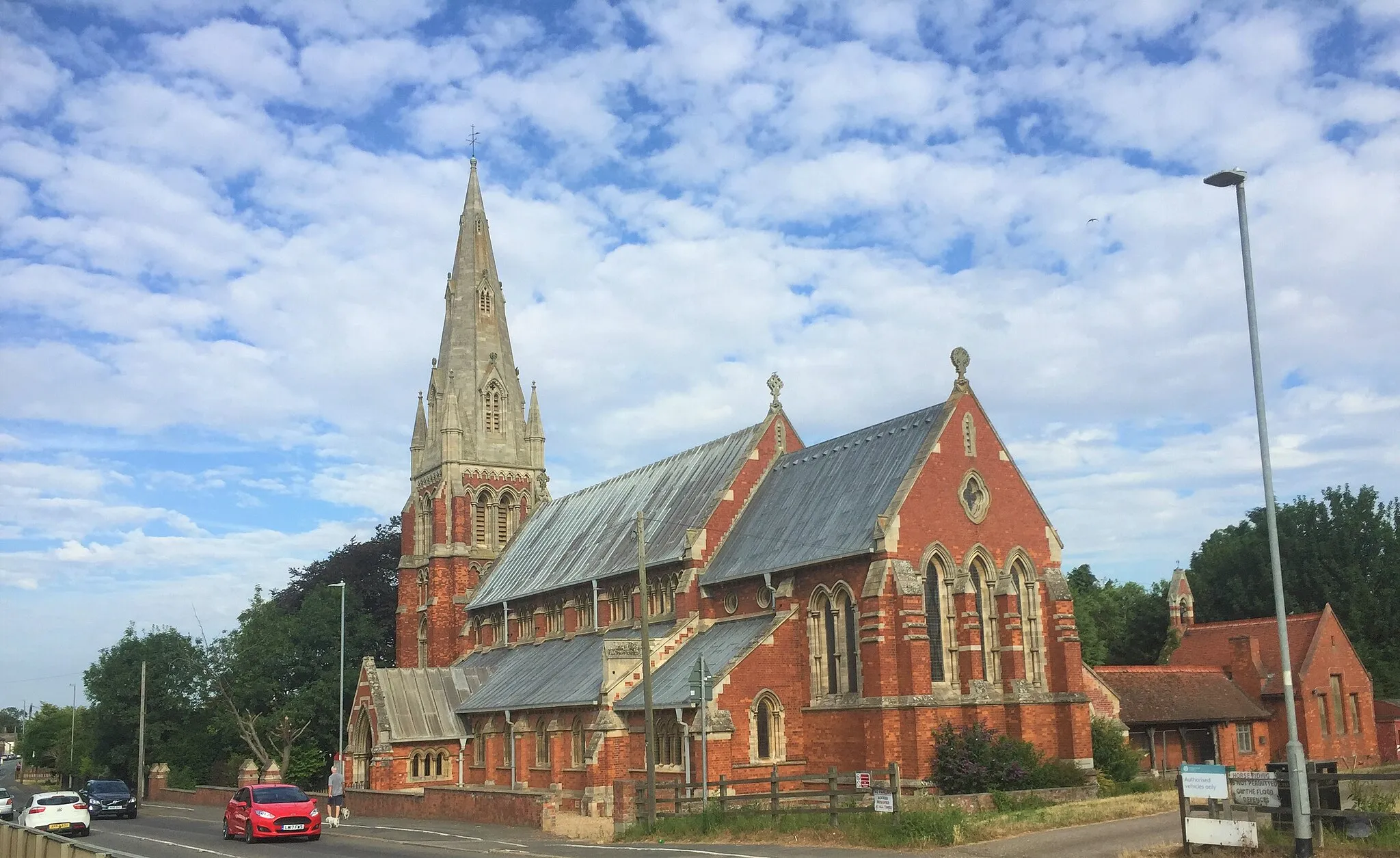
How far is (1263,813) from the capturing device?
68.1ft

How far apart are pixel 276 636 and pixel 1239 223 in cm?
5792

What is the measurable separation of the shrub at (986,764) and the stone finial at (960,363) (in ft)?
34.5

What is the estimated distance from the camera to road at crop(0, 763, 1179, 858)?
24422 millimetres

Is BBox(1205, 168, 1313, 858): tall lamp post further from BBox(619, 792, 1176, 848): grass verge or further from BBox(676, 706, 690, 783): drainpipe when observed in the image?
BBox(676, 706, 690, 783): drainpipe

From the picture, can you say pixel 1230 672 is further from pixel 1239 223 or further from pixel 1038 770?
pixel 1239 223

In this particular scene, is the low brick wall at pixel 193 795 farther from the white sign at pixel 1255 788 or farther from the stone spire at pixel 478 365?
the white sign at pixel 1255 788

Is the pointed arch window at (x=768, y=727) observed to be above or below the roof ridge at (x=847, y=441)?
below

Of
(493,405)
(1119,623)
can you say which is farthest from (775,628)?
(1119,623)

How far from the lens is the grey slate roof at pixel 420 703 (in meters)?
49.5

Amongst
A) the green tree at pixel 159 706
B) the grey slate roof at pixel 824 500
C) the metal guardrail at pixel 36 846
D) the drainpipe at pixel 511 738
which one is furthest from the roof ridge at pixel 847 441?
the green tree at pixel 159 706

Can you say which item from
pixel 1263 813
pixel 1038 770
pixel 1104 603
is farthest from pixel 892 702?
pixel 1104 603

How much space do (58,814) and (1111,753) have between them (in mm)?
32142

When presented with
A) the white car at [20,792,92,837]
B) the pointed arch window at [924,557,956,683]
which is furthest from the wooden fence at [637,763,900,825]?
the white car at [20,792,92,837]

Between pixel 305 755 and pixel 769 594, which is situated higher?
pixel 769 594
